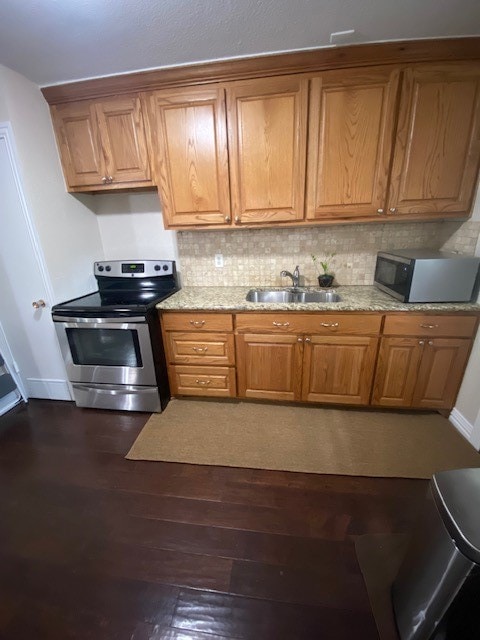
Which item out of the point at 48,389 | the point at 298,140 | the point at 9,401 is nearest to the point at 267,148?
the point at 298,140

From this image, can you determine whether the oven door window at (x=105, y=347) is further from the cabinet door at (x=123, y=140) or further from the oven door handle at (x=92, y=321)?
the cabinet door at (x=123, y=140)

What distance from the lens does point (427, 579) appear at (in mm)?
826

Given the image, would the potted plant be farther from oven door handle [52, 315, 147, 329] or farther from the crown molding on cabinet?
oven door handle [52, 315, 147, 329]

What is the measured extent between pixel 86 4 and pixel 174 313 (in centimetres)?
163

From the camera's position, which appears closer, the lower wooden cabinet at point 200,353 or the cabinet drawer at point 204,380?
the lower wooden cabinet at point 200,353

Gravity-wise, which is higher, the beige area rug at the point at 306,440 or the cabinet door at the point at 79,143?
the cabinet door at the point at 79,143

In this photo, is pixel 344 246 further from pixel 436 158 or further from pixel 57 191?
pixel 57 191

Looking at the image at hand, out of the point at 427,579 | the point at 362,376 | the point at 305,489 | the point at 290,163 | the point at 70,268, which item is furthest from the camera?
the point at 70,268

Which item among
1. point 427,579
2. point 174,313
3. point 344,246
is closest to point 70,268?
point 174,313

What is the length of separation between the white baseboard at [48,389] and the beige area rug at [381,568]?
242 cm

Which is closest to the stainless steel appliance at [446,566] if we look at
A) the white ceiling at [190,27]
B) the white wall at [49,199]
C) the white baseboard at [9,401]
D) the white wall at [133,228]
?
the white ceiling at [190,27]

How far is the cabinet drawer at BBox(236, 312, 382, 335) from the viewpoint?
1.82 metres

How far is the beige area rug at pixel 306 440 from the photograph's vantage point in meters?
1.65

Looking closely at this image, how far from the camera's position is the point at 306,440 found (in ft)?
6.03
